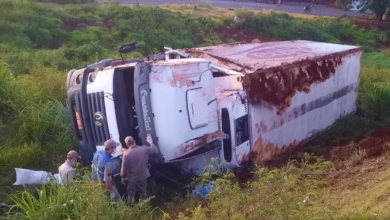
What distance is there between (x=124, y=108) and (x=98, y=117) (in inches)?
14.9

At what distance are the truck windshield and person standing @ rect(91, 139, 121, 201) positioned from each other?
16.8 inches

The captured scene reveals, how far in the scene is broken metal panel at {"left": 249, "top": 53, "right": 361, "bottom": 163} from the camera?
7.59 metres

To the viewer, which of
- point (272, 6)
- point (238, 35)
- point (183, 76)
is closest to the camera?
point (183, 76)

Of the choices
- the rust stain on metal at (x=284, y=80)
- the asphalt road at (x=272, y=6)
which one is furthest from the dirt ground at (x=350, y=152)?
the asphalt road at (x=272, y=6)

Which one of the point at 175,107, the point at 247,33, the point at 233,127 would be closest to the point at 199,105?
the point at 175,107

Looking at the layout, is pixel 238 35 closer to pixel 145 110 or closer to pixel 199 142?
pixel 199 142

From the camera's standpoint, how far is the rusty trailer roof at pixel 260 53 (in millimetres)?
7973

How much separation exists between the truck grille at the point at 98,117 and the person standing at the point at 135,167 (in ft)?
2.20

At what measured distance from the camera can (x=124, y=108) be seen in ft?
23.0

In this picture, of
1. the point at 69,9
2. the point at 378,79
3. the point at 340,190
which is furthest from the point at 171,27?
the point at 340,190

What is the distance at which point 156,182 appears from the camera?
283 inches

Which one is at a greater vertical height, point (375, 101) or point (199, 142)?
point (199, 142)

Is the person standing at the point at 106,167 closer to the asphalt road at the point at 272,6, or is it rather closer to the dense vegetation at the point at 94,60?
the dense vegetation at the point at 94,60

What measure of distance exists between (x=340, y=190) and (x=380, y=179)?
453mm
